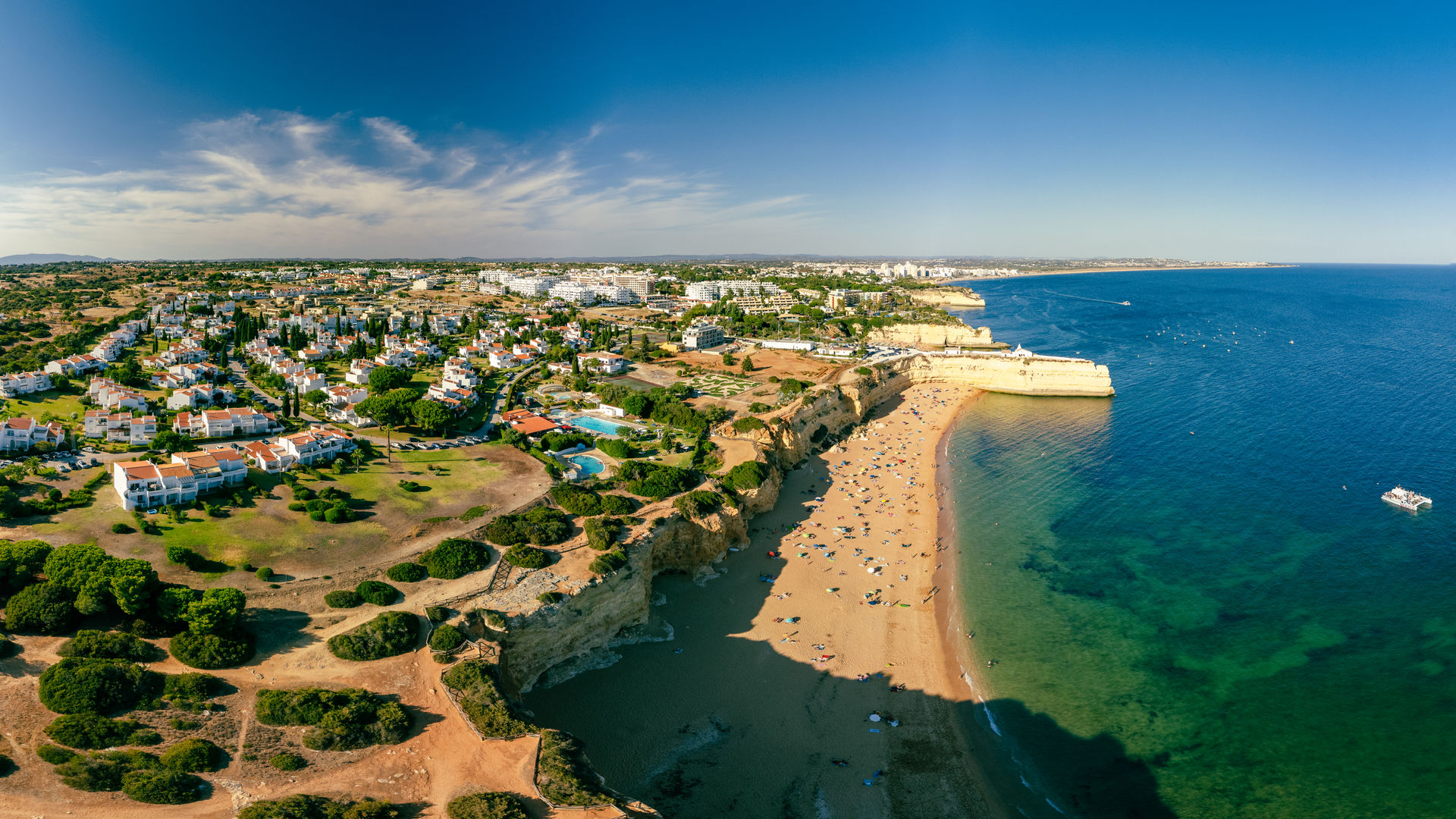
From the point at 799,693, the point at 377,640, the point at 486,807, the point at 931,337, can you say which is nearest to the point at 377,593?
the point at 377,640

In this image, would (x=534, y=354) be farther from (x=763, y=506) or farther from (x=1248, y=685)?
(x=1248, y=685)

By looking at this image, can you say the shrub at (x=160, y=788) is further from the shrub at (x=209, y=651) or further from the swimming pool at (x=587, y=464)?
the swimming pool at (x=587, y=464)

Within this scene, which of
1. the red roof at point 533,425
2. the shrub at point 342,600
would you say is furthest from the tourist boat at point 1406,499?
the shrub at point 342,600

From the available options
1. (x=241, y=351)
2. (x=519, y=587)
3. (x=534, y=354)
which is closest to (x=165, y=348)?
(x=241, y=351)

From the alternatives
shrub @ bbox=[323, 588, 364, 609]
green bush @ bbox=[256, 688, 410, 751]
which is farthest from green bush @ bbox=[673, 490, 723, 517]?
green bush @ bbox=[256, 688, 410, 751]

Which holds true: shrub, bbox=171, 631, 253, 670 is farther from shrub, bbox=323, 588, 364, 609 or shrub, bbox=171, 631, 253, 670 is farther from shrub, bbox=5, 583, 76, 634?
shrub, bbox=5, 583, 76, 634

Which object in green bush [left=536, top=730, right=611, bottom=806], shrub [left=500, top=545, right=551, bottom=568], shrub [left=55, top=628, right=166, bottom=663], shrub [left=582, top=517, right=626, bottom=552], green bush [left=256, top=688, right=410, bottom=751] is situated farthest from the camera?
shrub [left=582, top=517, right=626, bottom=552]

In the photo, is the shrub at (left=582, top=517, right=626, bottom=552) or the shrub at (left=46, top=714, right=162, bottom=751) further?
the shrub at (left=582, top=517, right=626, bottom=552)
